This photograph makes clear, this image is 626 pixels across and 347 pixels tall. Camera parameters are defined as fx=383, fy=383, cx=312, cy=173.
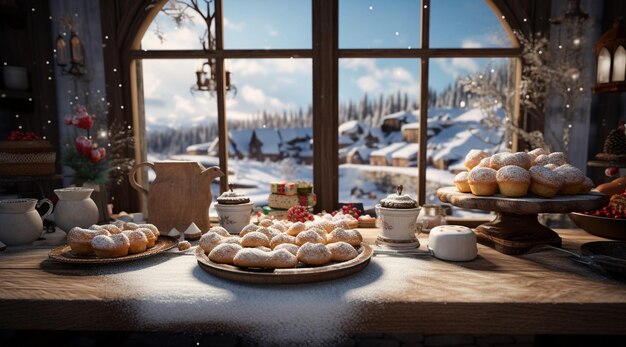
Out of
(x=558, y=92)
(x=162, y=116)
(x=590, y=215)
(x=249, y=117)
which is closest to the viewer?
(x=590, y=215)

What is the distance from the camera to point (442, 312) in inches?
42.7

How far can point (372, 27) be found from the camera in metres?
2.55

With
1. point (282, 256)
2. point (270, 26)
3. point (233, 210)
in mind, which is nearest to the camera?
point (282, 256)

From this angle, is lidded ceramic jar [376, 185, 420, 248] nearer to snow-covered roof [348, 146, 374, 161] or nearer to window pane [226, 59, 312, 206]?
window pane [226, 59, 312, 206]

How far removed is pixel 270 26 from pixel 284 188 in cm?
120

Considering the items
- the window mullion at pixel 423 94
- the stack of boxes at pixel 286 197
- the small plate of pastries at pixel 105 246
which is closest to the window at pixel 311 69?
the window mullion at pixel 423 94

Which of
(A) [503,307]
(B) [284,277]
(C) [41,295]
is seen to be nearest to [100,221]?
(C) [41,295]

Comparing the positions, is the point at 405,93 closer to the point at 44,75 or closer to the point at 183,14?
the point at 183,14

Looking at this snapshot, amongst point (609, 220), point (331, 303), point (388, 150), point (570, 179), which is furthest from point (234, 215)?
point (388, 150)

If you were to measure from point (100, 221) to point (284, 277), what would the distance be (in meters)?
1.45

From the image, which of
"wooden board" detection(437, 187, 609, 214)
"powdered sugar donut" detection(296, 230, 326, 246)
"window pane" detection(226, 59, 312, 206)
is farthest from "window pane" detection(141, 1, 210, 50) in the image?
"wooden board" detection(437, 187, 609, 214)

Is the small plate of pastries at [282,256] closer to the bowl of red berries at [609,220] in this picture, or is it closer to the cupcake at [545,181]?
the cupcake at [545,181]

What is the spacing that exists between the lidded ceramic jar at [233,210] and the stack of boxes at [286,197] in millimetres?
398

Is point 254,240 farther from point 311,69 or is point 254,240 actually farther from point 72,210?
point 311,69
